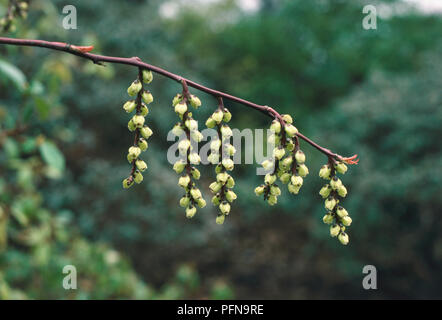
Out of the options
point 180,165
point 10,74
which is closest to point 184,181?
point 180,165

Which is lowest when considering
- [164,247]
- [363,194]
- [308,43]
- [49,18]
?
[164,247]

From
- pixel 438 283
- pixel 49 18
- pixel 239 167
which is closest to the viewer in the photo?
pixel 49 18

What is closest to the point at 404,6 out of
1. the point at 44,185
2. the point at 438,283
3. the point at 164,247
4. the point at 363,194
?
the point at 363,194

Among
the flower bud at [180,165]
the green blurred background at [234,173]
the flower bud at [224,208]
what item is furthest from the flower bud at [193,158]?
the green blurred background at [234,173]

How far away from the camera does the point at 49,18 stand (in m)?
3.26

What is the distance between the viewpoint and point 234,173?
968cm

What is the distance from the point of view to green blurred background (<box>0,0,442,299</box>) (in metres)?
3.83

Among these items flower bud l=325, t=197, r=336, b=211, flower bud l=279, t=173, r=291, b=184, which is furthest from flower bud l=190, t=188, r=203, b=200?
flower bud l=325, t=197, r=336, b=211

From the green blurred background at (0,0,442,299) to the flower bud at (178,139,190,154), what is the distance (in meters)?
1.31

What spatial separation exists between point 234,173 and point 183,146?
860 cm

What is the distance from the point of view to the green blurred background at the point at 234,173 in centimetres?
383

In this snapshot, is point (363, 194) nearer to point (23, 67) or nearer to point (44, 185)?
point (44, 185)

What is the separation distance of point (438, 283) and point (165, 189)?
3.89 metres

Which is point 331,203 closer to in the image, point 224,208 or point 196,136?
point 224,208
